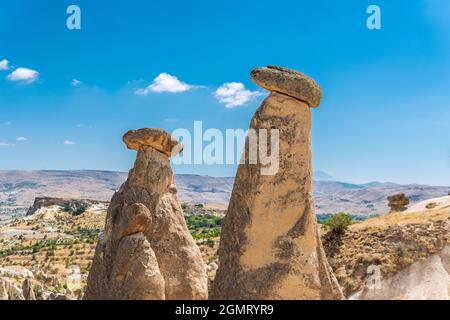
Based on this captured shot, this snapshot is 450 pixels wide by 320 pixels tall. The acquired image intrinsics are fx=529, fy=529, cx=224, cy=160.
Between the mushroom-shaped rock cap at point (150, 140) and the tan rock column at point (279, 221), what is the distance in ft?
7.75

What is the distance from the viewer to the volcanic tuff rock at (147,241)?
10.2 m

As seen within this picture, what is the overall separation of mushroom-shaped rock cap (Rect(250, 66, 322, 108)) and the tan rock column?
2cm

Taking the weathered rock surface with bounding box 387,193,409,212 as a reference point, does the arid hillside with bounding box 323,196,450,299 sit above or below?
below

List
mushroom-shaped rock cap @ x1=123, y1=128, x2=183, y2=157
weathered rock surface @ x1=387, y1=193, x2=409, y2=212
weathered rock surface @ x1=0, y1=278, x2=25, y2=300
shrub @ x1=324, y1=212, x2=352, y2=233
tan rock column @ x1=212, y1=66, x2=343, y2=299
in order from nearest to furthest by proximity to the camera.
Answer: tan rock column @ x1=212, y1=66, x2=343, y2=299 < mushroom-shaped rock cap @ x1=123, y1=128, x2=183, y2=157 < weathered rock surface @ x1=0, y1=278, x2=25, y2=300 < shrub @ x1=324, y1=212, x2=352, y2=233 < weathered rock surface @ x1=387, y1=193, x2=409, y2=212

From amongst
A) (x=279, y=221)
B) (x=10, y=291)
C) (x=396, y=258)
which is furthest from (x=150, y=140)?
(x=396, y=258)

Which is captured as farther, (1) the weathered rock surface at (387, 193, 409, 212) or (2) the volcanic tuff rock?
(1) the weathered rock surface at (387, 193, 409, 212)

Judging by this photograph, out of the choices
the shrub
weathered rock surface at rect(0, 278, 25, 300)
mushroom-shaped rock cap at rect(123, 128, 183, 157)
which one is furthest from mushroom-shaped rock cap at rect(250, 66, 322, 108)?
the shrub

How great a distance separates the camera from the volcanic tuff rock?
1022 centimetres

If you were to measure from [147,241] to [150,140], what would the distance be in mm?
2394

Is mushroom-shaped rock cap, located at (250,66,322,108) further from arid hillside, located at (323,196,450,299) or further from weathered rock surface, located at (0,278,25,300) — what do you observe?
arid hillside, located at (323,196,450,299)

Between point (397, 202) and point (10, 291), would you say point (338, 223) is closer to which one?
point (397, 202)

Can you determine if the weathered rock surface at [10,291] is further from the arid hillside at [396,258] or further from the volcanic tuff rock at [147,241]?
the arid hillside at [396,258]

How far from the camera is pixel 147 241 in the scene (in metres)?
10.7
